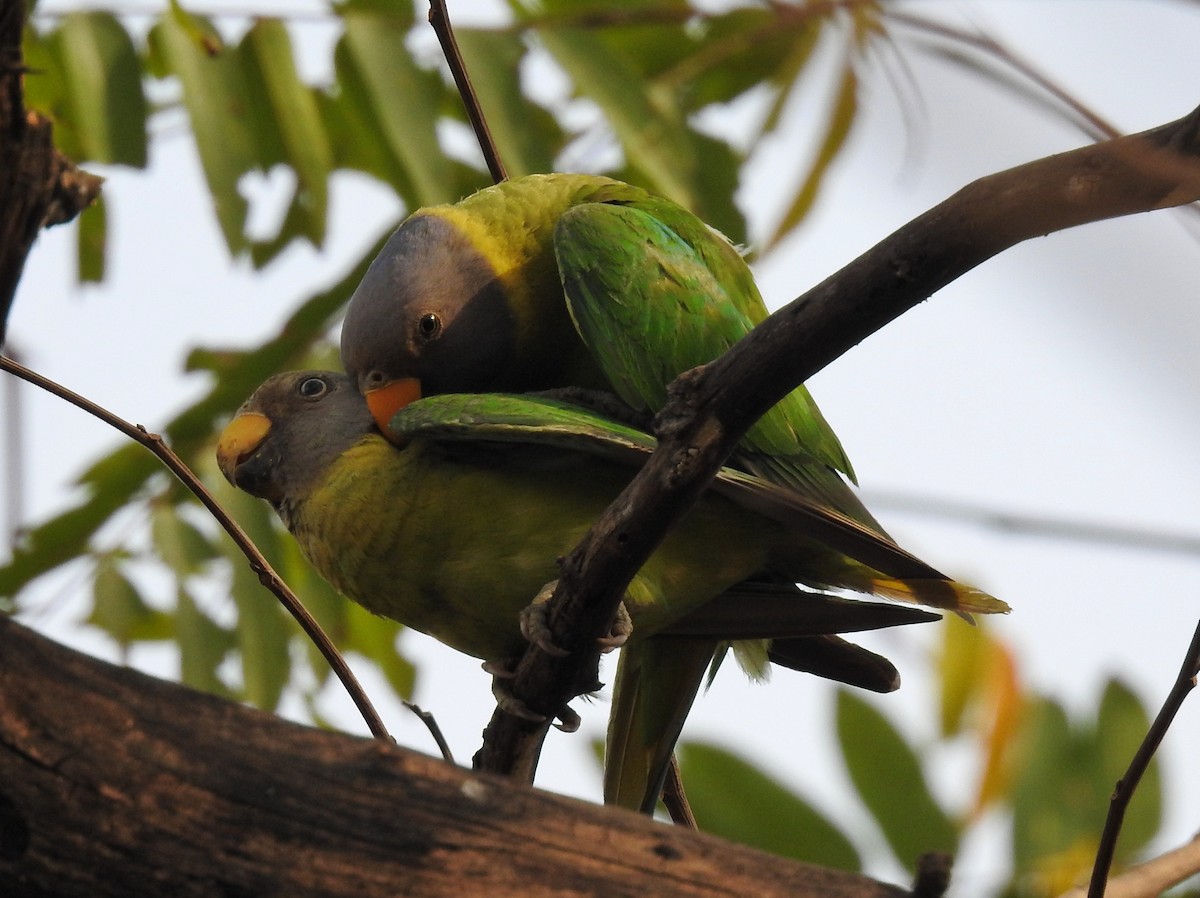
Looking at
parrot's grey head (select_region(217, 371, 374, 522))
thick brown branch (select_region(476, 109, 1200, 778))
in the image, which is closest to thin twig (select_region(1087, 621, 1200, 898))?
thick brown branch (select_region(476, 109, 1200, 778))

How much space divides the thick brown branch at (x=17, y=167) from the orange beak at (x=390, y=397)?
5.15 feet

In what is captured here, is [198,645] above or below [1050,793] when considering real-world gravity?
below

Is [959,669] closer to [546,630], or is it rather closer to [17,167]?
[546,630]

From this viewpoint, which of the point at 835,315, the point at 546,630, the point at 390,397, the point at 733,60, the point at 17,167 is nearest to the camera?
the point at 17,167

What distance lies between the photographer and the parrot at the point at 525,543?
2861 millimetres

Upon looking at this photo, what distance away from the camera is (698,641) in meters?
3.24

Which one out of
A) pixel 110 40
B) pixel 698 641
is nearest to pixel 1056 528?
pixel 698 641

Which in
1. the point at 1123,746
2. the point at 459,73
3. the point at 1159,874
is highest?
the point at 459,73

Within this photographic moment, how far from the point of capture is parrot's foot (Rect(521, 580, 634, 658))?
2.47 m

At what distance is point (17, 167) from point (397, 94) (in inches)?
93.7

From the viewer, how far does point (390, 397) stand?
3410 mm

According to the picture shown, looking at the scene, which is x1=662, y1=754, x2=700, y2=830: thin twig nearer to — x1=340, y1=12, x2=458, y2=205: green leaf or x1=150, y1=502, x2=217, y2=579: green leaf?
x1=150, y1=502, x2=217, y2=579: green leaf

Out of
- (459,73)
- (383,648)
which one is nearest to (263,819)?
(459,73)

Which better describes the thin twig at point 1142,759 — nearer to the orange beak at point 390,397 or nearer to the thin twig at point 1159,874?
the thin twig at point 1159,874
